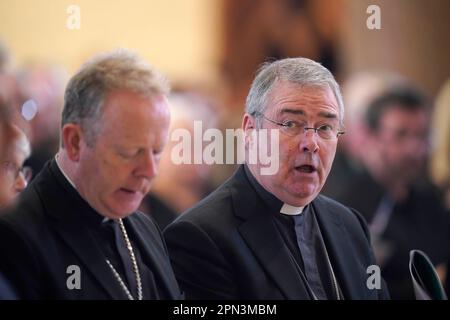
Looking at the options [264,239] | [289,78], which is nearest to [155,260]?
[264,239]

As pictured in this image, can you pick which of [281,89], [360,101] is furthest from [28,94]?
[360,101]

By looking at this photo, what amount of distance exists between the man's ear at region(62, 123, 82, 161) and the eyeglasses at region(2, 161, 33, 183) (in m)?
0.16

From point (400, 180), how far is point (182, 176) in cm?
118

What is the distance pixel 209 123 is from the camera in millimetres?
2861

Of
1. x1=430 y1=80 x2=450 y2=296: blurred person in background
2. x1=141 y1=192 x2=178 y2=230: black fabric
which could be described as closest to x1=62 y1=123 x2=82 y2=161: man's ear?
x1=141 y1=192 x2=178 y2=230: black fabric

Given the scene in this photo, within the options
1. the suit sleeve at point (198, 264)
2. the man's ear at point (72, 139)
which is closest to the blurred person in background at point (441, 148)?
the suit sleeve at point (198, 264)

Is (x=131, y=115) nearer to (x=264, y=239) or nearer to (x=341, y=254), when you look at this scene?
→ (x=264, y=239)

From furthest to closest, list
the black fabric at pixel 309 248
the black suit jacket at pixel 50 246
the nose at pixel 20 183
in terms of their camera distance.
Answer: the black fabric at pixel 309 248 → the nose at pixel 20 183 → the black suit jacket at pixel 50 246

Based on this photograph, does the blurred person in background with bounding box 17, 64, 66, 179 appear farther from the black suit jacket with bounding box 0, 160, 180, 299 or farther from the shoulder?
the shoulder

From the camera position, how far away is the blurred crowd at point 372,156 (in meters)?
2.68

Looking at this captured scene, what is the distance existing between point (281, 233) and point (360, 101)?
103 centimetres

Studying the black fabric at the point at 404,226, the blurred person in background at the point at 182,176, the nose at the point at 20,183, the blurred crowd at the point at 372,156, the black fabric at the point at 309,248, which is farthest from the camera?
the black fabric at the point at 404,226

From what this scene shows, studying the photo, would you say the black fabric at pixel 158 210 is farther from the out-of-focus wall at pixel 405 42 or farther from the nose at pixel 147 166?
the out-of-focus wall at pixel 405 42

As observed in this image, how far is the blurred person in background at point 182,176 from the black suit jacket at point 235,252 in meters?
0.27
